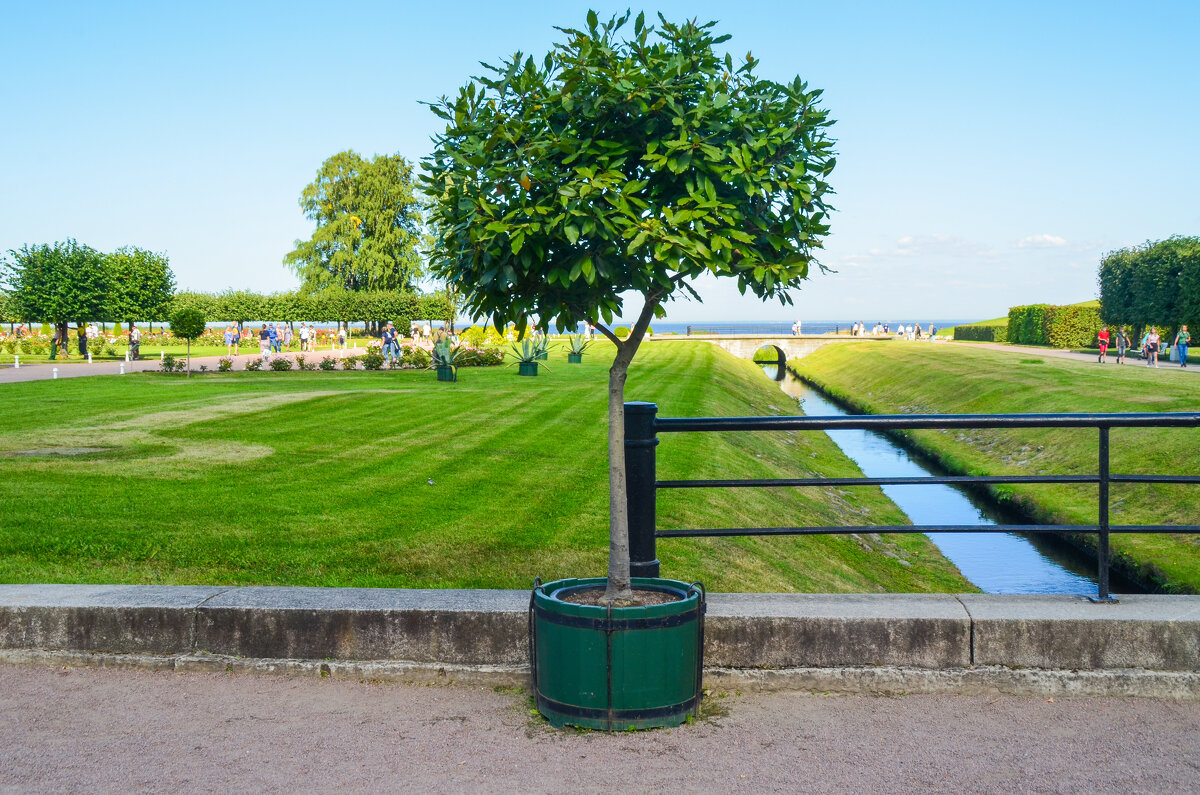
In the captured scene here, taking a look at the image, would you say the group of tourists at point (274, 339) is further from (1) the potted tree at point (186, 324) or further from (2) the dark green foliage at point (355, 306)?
(1) the potted tree at point (186, 324)

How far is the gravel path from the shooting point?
12.2 feet

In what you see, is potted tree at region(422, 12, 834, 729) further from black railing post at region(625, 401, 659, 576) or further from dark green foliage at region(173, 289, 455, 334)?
dark green foliage at region(173, 289, 455, 334)

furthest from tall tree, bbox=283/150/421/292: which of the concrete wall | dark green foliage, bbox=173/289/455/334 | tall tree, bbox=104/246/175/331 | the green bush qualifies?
the concrete wall

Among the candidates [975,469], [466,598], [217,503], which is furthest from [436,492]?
[975,469]

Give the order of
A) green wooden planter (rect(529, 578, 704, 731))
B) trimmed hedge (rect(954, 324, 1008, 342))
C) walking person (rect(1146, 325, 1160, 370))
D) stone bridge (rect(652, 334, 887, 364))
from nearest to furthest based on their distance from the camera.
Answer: green wooden planter (rect(529, 578, 704, 731)) → walking person (rect(1146, 325, 1160, 370)) → trimmed hedge (rect(954, 324, 1008, 342)) → stone bridge (rect(652, 334, 887, 364))

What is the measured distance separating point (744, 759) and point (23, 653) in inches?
144

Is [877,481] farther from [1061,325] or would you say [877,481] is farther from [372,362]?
[1061,325]

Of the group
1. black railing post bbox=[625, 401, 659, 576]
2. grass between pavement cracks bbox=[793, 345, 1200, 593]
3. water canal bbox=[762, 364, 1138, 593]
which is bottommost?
water canal bbox=[762, 364, 1138, 593]

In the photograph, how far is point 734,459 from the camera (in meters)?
17.2

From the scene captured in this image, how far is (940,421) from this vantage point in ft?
17.3

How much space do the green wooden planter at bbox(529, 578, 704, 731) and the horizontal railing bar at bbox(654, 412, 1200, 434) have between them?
1.18 metres

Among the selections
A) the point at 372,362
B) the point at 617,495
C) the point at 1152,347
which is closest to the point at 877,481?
the point at 617,495

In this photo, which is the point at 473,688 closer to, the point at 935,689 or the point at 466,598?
the point at 466,598

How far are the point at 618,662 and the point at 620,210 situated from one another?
1.89 meters
